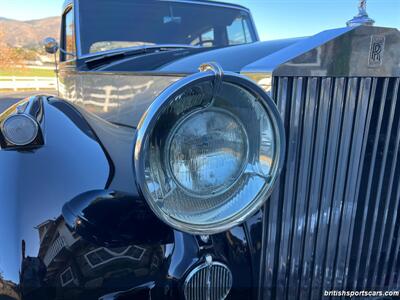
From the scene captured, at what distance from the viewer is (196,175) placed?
1186 mm

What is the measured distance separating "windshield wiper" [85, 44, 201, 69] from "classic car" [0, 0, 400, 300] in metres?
1.12

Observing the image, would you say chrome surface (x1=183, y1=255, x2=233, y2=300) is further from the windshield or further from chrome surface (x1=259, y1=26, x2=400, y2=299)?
the windshield

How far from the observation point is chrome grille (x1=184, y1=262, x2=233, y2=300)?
1.26 meters

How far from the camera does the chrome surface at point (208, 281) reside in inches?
49.7

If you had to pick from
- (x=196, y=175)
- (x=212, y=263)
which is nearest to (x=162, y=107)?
(x=196, y=175)

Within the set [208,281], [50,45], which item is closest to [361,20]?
[208,281]

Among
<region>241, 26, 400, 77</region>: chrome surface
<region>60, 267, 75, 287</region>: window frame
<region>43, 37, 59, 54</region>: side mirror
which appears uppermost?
<region>43, 37, 59, 54</region>: side mirror

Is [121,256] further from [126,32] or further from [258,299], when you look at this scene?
[126,32]

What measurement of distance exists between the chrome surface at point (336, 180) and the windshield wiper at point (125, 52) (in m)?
1.59

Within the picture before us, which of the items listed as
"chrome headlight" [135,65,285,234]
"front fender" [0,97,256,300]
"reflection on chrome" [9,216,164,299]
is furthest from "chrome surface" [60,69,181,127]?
"reflection on chrome" [9,216,164,299]

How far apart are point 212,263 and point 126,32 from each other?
2010mm

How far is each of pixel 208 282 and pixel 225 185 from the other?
0.35m

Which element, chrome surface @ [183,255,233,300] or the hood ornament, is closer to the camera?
chrome surface @ [183,255,233,300]

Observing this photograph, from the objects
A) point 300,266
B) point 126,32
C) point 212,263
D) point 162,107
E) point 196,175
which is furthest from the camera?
point 126,32
